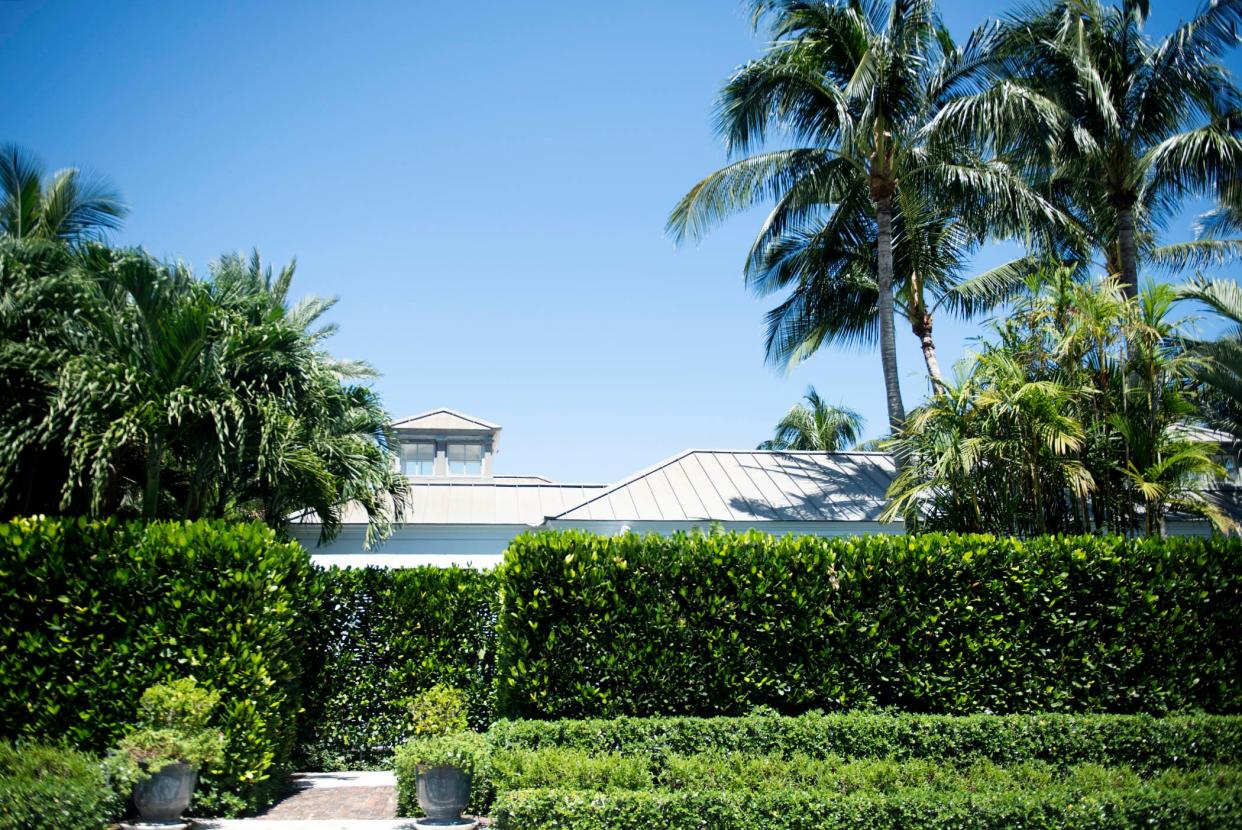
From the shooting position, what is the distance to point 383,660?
36.1 ft

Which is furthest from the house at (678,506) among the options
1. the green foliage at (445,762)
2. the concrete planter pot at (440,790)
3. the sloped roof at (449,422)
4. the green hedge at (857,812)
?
the sloped roof at (449,422)

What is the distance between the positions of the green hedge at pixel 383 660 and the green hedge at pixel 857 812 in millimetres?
4502

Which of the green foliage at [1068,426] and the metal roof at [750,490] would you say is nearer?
the green foliage at [1068,426]

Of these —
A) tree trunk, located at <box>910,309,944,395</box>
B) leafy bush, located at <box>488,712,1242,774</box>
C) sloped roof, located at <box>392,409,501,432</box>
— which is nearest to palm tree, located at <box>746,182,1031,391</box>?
tree trunk, located at <box>910,309,944,395</box>

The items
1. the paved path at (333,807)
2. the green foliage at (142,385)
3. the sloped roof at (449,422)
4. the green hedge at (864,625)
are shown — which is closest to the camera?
the paved path at (333,807)

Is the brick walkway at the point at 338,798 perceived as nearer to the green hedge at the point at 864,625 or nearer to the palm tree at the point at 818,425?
the green hedge at the point at 864,625

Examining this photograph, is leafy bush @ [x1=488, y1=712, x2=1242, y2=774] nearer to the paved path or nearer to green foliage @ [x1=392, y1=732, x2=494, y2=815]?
green foliage @ [x1=392, y1=732, x2=494, y2=815]

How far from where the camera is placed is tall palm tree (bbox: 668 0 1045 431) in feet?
53.0

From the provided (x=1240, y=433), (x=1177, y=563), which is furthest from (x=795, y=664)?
(x=1240, y=433)

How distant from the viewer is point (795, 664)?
9.18 meters

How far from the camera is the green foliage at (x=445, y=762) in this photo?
304 inches

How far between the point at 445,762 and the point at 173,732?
266cm

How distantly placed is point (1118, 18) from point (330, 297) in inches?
640

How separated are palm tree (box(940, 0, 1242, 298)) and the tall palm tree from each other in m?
0.92
